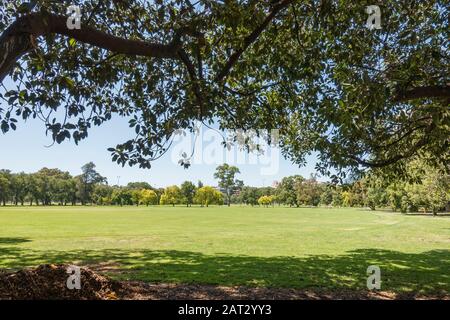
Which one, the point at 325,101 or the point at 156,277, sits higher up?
the point at 325,101

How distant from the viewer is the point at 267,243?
69.3 ft

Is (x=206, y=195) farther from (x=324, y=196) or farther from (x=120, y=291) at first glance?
(x=120, y=291)

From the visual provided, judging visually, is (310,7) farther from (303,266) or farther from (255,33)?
(303,266)

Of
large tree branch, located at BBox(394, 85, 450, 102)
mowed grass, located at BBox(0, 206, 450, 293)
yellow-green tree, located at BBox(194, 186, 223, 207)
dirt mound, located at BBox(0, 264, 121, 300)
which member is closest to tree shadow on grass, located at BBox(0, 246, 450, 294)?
mowed grass, located at BBox(0, 206, 450, 293)

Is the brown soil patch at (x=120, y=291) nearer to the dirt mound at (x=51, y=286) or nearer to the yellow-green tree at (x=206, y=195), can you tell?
the dirt mound at (x=51, y=286)

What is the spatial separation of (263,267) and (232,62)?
7.89m

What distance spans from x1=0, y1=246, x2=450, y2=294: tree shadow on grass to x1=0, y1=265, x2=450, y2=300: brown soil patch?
673 mm

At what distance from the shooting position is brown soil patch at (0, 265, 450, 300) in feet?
22.8

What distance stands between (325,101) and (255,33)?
2090mm

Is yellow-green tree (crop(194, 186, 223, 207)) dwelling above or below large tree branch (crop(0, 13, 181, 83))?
below

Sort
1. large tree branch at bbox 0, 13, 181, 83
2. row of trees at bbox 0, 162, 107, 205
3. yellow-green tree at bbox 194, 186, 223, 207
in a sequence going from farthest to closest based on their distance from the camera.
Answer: row of trees at bbox 0, 162, 107, 205 < yellow-green tree at bbox 194, 186, 223, 207 < large tree branch at bbox 0, 13, 181, 83

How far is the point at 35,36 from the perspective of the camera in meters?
5.41

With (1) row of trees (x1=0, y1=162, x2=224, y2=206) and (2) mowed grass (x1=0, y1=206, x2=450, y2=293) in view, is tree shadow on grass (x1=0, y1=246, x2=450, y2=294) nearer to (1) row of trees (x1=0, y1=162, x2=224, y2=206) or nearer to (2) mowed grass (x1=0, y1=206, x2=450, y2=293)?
(2) mowed grass (x1=0, y1=206, x2=450, y2=293)
